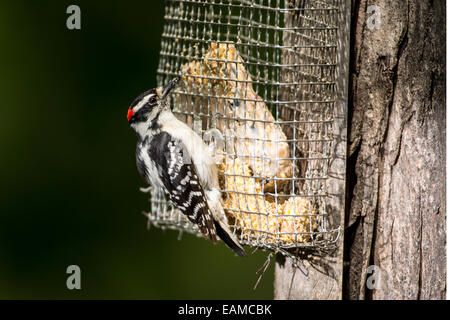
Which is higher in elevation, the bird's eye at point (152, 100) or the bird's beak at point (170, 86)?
the bird's beak at point (170, 86)

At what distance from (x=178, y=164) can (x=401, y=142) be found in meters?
1.14

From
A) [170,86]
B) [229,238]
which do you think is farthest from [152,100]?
[229,238]

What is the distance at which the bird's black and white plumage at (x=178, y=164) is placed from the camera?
3396 millimetres

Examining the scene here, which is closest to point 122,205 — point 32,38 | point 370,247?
point 32,38

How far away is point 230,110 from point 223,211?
512 millimetres

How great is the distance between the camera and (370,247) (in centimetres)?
321

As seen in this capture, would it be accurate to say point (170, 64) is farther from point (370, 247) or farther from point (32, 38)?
point (32, 38)

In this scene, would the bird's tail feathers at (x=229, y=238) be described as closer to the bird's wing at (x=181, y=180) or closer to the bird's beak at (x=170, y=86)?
the bird's wing at (x=181, y=180)

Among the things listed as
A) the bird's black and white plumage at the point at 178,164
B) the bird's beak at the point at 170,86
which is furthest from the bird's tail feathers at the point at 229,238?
the bird's beak at the point at 170,86

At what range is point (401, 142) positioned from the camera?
10.1ft

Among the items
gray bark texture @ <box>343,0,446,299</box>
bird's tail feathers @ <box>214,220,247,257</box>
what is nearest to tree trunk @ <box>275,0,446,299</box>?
gray bark texture @ <box>343,0,446,299</box>

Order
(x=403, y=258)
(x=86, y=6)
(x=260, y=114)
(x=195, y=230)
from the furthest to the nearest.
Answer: (x=86, y=6)
(x=195, y=230)
(x=260, y=114)
(x=403, y=258)

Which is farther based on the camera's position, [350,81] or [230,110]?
[230,110]

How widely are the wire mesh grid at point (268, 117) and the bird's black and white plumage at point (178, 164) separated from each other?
0.22 ft
